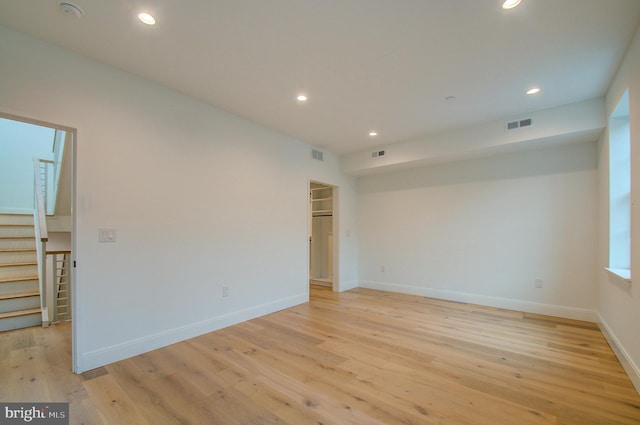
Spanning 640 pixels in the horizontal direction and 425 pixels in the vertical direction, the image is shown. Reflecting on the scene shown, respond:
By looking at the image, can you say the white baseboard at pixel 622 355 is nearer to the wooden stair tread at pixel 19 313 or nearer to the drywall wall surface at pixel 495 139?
the drywall wall surface at pixel 495 139

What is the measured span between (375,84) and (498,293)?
373 centimetres

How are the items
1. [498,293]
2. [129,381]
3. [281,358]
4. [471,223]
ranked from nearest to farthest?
[129,381] → [281,358] → [498,293] → [471,223]

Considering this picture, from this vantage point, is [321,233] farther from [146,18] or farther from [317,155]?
[146,18]

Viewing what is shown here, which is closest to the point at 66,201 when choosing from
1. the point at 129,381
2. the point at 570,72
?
the point at 129,381

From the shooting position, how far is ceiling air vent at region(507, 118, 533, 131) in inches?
145

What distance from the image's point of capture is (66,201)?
470 centimetres

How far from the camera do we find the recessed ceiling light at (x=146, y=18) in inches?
78.5

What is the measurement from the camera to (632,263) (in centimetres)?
221

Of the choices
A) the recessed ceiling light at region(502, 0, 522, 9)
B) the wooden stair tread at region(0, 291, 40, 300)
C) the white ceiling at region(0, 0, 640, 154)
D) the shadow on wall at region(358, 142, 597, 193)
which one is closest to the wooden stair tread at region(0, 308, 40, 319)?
the wooden stair tread at region(0, 291, 40, 300)

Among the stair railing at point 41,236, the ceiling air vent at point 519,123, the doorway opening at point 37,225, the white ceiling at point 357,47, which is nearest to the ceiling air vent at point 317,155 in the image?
the white ceiling at point 357,47

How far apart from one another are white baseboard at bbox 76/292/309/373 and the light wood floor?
0.09 m

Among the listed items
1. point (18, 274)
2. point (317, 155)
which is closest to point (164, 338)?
point (18, 274)

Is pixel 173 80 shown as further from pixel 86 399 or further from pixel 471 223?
pixel 471 223

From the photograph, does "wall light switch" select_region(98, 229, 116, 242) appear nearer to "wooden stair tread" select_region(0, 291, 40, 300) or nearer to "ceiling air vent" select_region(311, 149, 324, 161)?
"wooden stair tread" select_region(0, 291, 40, 300)
